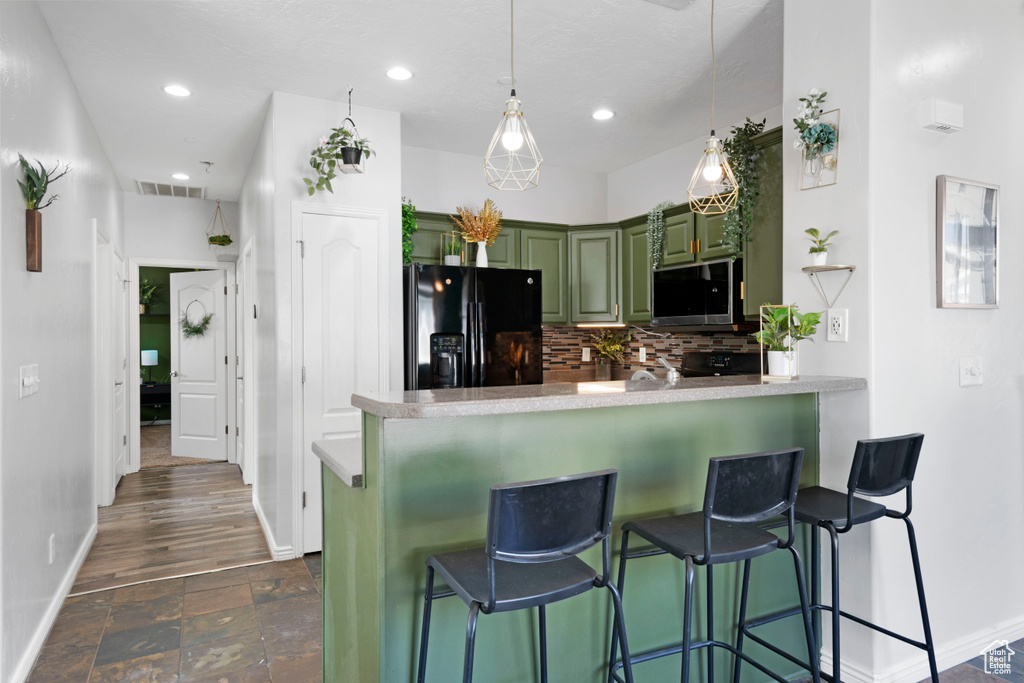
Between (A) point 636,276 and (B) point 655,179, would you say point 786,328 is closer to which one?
(A) point 636,276

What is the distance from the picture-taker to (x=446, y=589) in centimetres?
166

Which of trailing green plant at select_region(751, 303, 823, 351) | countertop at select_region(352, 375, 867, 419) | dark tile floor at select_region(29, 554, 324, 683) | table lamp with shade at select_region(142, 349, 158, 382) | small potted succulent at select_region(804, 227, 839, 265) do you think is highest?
small potted succulent at select_region(804, 227, 839, 265)

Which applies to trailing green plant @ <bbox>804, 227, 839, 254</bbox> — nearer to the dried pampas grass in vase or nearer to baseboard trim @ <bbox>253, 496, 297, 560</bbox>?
the dried pampas grass in vase

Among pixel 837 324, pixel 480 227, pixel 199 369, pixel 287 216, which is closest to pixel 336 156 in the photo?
pixel 287 216

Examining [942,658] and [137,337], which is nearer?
[942,658]

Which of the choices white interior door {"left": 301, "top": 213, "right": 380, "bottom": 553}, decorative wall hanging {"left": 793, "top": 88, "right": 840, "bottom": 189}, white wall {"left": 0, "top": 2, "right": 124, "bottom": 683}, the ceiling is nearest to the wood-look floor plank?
white wall {"left": 0, "top": 2, "right": 124, "bottom": 683}

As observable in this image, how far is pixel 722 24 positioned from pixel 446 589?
8.61ft

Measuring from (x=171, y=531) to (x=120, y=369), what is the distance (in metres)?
1.84

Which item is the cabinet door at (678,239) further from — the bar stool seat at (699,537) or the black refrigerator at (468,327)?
the bar stool seat at (699,537)

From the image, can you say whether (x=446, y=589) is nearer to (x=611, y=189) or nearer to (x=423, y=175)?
(x=423, y=175)

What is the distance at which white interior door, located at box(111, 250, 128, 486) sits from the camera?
4.93 metres

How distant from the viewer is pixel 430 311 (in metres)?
3.69

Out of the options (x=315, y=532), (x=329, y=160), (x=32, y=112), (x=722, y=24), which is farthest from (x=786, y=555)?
(x=32, y=112)

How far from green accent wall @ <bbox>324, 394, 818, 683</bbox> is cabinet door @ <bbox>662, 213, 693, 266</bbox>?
1.80 meters
